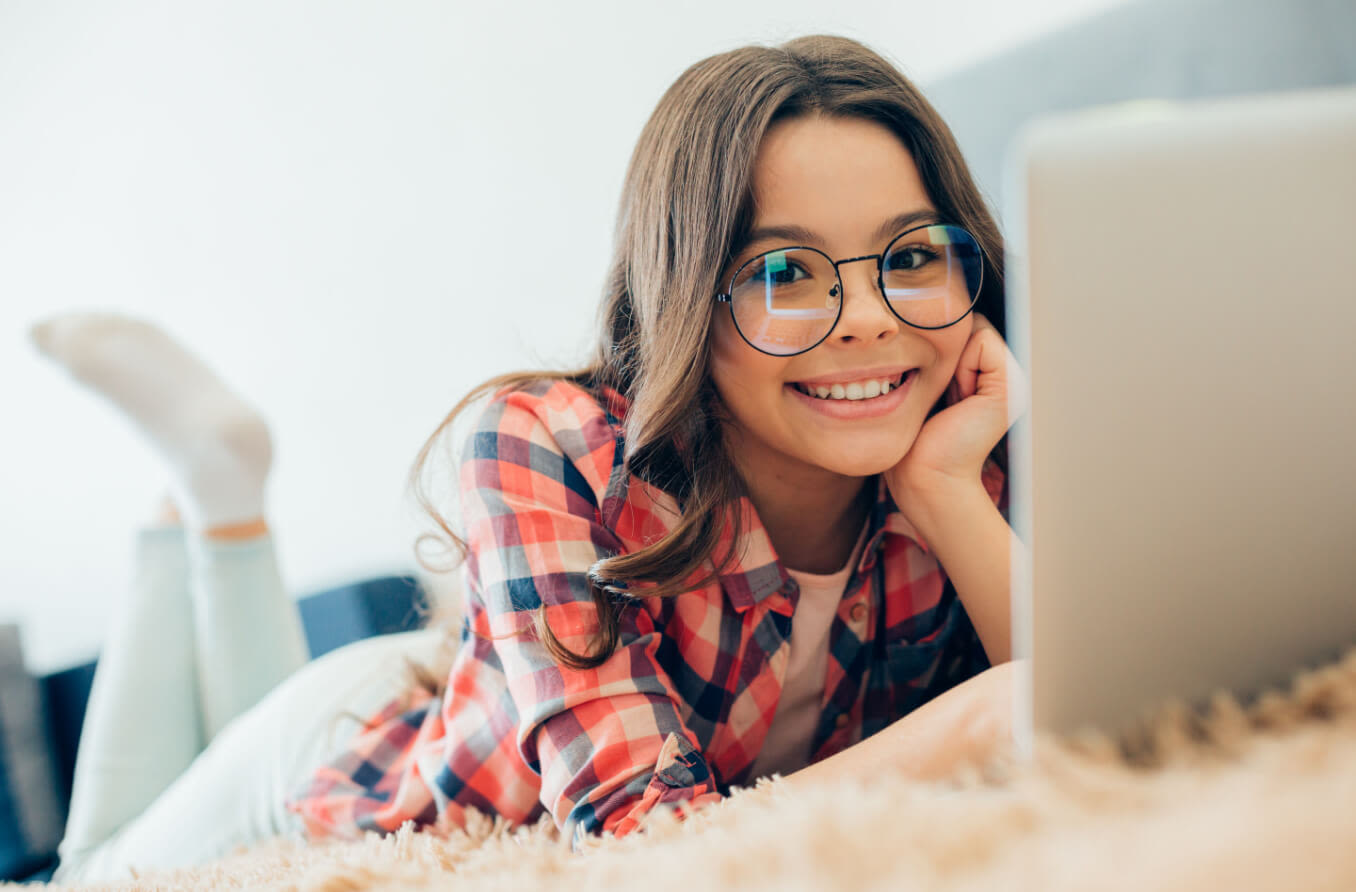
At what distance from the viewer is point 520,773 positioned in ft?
2.97

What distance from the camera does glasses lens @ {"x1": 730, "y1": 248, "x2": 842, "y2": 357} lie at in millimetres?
779

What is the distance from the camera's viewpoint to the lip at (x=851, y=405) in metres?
0.84

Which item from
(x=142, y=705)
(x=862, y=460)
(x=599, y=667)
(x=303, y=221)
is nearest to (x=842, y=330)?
(x=862, y=460)

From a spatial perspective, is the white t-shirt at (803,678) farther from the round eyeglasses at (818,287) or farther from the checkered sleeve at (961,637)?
the round eyeglasses at (818,287)

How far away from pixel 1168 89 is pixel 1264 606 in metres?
1.05

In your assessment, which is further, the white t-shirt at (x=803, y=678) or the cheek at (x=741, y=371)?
the white t-shirt at (x=803, y=678)

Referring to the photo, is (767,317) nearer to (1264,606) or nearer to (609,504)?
(609,504)

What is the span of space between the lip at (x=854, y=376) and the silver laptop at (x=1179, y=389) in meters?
0.48

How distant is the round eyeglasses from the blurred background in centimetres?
A: 122

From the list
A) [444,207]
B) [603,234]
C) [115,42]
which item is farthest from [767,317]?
[115,42]

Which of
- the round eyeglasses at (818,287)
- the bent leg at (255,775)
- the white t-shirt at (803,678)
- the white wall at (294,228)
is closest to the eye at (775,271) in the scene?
the round eyeglasses at (818,287)

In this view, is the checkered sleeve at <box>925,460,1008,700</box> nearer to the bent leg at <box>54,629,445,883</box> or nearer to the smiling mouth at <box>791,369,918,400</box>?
the smiling mouth at <box>791,369,918,400</box>

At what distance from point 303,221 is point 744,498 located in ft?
6.28

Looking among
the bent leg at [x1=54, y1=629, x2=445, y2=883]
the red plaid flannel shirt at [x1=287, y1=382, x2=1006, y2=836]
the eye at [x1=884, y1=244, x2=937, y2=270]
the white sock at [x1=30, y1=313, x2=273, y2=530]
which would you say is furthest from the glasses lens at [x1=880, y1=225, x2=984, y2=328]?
the white sock at [x1=30, y1=313, x2=273, y2=530]
